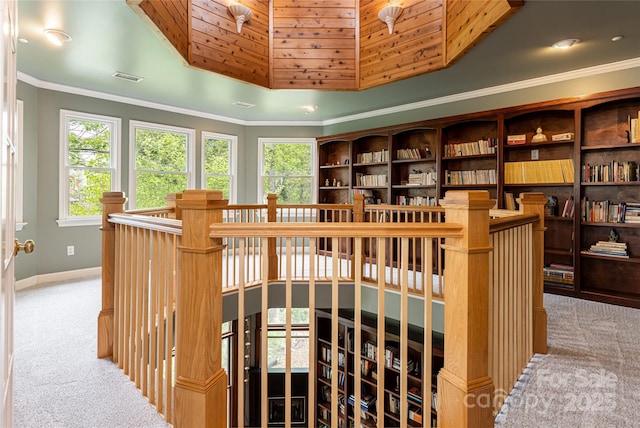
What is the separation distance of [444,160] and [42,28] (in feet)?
14.8

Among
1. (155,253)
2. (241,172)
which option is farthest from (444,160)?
(155,253)

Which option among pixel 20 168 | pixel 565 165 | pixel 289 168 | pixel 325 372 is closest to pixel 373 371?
pixel 325 372

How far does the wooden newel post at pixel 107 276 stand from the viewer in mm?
2221

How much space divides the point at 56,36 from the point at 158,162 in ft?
8.26

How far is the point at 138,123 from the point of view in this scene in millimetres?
5141

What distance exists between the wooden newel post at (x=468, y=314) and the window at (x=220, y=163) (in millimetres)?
5185

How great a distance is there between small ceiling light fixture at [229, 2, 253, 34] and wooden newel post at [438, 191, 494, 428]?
334 cm

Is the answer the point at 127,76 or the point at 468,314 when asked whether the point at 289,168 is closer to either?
the point at 127,76

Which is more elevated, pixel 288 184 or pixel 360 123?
pixel 360 123

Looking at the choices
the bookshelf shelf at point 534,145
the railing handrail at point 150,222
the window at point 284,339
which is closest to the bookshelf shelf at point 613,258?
the bookshelf shelf at point 534,145

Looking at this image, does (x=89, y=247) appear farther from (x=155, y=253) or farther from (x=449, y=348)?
(x=449, y=348)

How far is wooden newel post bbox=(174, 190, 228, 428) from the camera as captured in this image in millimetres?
1293

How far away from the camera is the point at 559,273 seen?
12.8 feet

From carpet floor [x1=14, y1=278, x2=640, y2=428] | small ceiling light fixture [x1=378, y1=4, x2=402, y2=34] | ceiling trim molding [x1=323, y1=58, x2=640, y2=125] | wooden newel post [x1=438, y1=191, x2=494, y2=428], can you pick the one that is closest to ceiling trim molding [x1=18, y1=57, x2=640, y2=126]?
ceiling trim molding [x1=323, y1=58, x2=640, y2=125]
